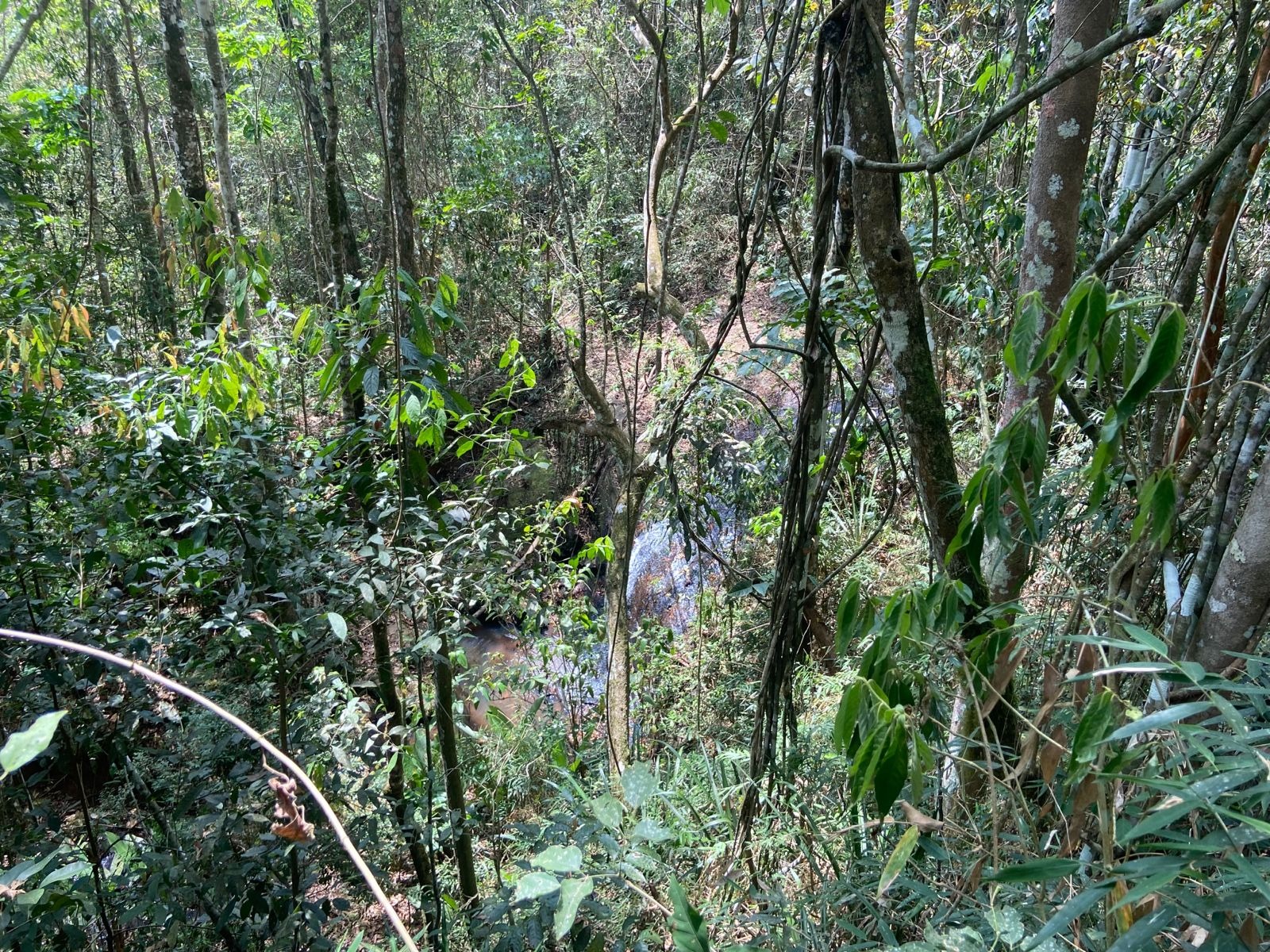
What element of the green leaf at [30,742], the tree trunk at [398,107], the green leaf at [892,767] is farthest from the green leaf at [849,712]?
the tree trunk at [398,107]

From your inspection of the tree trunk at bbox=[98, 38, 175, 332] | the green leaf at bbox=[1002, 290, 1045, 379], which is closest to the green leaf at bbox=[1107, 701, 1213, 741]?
the green leaf at bbox=[1002, 290, 1045, 379]

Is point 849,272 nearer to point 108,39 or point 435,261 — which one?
point 435,261

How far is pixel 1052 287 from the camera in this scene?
1819 millimetres

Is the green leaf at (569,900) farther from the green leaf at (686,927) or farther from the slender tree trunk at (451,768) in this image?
the slender tree trunk at (451,768)

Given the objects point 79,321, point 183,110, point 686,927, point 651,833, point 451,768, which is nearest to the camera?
point 686,927

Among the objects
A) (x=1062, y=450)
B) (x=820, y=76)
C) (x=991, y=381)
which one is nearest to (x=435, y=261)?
(x=991, y=381)

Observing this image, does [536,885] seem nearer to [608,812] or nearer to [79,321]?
[608,812]

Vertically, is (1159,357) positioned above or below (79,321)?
below

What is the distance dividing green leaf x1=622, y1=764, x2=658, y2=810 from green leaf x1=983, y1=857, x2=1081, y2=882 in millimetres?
479

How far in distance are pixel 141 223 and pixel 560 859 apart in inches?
399

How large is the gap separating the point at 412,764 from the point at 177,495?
4.37ft

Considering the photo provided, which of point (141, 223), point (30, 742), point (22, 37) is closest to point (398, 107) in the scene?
point (22, 37)

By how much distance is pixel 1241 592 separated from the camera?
1.31 meters

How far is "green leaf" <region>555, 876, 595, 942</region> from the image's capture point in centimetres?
84
